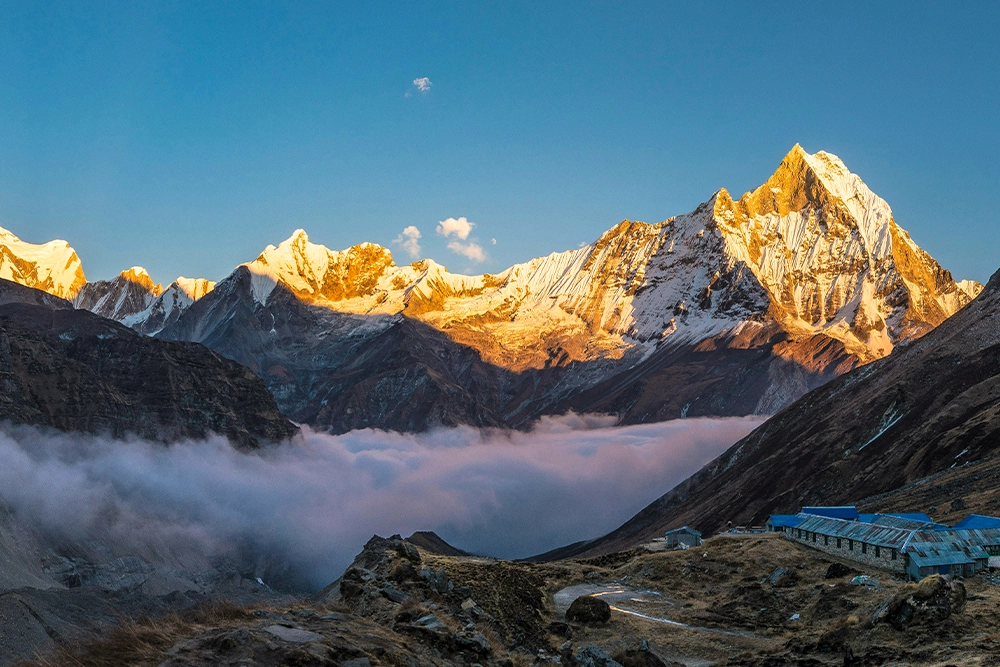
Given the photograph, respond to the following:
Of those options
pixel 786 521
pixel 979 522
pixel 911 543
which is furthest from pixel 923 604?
pixel 786 521

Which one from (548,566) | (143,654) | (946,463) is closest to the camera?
(143,654)

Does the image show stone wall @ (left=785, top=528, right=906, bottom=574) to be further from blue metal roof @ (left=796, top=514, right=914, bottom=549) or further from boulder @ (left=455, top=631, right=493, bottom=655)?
boulder @ (left=455, top=631, right=493, bottom=655)

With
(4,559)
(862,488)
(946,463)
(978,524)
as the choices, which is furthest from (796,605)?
(4,559)

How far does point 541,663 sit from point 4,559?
542 ft

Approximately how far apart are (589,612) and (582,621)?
2.48ft

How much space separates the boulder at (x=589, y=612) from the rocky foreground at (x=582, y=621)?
0.44ft

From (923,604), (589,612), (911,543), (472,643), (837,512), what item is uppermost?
(837,512)

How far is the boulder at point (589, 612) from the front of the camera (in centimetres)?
5269

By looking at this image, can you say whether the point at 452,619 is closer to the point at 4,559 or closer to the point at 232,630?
the point at 232,630

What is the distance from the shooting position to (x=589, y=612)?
174ft

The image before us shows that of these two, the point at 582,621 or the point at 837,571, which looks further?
the point at 837,571

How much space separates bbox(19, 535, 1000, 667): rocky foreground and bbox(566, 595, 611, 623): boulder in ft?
0.44

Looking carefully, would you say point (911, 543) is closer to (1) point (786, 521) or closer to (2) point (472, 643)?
(1) point (786, 521)

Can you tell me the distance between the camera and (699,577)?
236 feet
